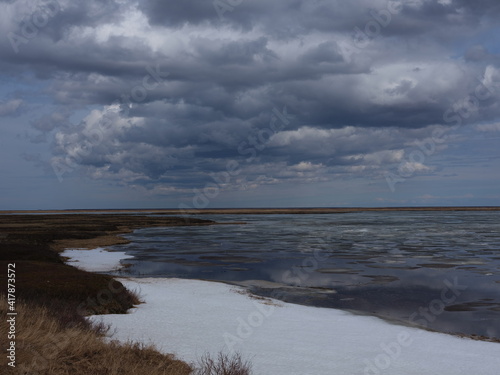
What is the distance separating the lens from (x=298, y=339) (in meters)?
12.6

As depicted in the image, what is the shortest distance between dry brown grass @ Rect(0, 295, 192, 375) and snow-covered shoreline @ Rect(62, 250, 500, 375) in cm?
127

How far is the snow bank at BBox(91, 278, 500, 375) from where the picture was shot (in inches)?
411

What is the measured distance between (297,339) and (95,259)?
2561cm

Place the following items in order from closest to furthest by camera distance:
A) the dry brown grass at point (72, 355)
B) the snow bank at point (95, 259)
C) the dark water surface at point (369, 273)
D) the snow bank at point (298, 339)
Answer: the dry brown grass at point (72, 355) → the snow bank at point (298, 339) → the dark water surface at point (369, 273) → the snow bank at point (95, 259)

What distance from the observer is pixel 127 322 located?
1370cm

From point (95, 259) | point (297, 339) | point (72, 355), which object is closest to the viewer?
point (72, 355)

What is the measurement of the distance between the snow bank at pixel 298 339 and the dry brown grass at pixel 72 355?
1226mm

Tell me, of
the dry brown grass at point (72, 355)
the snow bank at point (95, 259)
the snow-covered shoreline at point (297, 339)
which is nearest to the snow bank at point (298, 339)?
the snow-covered shoreline at point (297, 339)

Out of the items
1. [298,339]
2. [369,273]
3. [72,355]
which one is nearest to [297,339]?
[298,339]

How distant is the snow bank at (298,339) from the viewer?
34.2 feet

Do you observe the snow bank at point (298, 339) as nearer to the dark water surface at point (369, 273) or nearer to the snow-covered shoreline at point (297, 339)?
the snow-covered shoreline at point (297, 339)

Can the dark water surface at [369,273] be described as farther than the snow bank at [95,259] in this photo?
No

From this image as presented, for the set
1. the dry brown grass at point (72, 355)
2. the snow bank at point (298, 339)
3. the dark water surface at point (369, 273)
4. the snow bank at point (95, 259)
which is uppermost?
the dry brown grass at point (72, 355)

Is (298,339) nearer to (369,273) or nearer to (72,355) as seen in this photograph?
(72,355)
